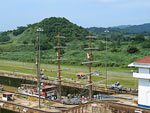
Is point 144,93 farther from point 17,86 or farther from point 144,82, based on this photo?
point 17,86

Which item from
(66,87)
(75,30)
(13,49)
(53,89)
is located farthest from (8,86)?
(75,30)

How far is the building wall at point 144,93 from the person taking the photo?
2430 cm

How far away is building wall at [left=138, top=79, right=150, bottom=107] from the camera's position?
957 inches

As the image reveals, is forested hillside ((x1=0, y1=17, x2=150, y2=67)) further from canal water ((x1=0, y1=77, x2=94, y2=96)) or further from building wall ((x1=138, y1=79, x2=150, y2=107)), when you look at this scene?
building wall ((x1=138, y1=79, x2=150, y2=107))

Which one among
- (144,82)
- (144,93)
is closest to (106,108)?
(144,93)

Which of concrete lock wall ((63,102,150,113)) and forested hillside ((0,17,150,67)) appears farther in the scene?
forested hillside ((0,17,150,67))

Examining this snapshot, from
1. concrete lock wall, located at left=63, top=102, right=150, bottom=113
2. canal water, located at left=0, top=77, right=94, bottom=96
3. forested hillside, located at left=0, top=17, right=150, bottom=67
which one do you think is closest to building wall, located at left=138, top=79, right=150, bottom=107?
concrete lock wall, located at left=63, top=102, right=150, bottom=113

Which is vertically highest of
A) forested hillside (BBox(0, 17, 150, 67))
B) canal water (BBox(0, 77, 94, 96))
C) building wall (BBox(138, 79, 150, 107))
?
forested hillside (BBox(0, 17, 150, 67))

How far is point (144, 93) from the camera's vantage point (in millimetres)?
24578

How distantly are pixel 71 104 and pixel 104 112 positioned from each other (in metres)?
5.90

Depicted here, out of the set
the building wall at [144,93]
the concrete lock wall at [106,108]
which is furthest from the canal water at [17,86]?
the building wall at [144,93]

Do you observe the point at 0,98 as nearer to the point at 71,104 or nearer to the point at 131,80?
the point at 71,104

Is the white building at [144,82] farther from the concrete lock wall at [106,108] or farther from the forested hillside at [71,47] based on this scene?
the forested hillside at [71,47]

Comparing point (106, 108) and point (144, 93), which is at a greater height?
point (144, 93)
